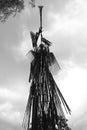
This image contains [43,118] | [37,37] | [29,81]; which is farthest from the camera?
[37,37]

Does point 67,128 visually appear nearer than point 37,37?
Yes

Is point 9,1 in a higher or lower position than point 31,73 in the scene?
higher

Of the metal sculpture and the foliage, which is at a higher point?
the foliage

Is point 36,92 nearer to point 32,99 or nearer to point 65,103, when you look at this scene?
point 32,99

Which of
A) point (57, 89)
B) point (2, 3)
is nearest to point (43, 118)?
point (57, 89)

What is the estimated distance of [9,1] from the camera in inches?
706

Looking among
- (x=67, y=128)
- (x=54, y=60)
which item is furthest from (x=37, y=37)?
(x=67, y=128)

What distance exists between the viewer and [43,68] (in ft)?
50.6

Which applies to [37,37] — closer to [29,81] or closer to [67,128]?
[29,81]

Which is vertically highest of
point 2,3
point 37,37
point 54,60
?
point 2,3

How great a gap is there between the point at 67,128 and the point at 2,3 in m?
7.92

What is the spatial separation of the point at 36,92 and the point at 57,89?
1039mm

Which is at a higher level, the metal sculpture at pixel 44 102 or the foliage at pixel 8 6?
the foliage at pixel 8 6

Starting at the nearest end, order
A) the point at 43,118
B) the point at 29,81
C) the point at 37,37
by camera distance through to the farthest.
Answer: the point at 43,118 → the point at 29,81 → the point at 37,37
